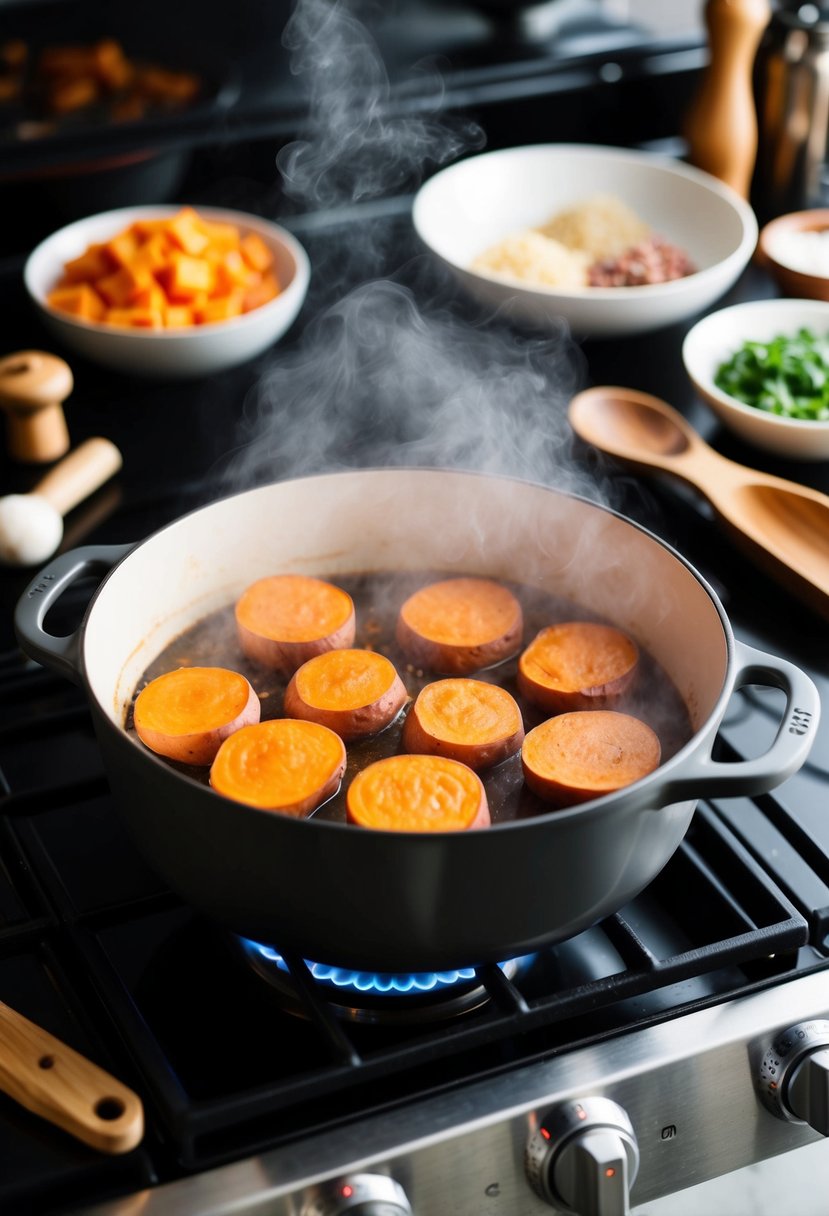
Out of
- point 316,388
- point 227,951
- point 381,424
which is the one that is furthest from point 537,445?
point 227,951

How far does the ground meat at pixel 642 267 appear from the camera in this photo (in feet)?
6.05

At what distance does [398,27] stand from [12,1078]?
182 centimetres


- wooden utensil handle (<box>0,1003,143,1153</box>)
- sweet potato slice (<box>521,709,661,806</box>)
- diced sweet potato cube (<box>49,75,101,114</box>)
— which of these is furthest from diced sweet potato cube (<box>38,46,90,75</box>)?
wooden utensil handle (<box>0,1003,143,1153</box>)

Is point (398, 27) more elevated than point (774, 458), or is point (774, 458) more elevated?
point (398, 27)

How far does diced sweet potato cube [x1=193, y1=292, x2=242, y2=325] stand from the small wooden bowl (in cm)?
81

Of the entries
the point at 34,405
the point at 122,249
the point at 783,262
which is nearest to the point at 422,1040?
the point at 34,405

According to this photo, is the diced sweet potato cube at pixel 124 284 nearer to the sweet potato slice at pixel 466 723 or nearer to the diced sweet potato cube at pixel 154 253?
the diced sweet potato cube at pixel 154 253

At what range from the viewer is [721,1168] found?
984 mm

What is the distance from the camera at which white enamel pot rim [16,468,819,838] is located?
101 cm

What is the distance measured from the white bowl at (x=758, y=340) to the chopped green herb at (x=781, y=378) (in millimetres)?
17

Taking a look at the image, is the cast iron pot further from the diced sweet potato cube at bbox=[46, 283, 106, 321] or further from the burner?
the diced sweet potato cube at bbox=[46, 283, 106, 321]

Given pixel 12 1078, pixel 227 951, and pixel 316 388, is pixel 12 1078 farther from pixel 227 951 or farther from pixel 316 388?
pixel 316 388

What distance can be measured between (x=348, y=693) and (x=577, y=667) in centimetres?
21

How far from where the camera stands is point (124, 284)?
1.69 meters
